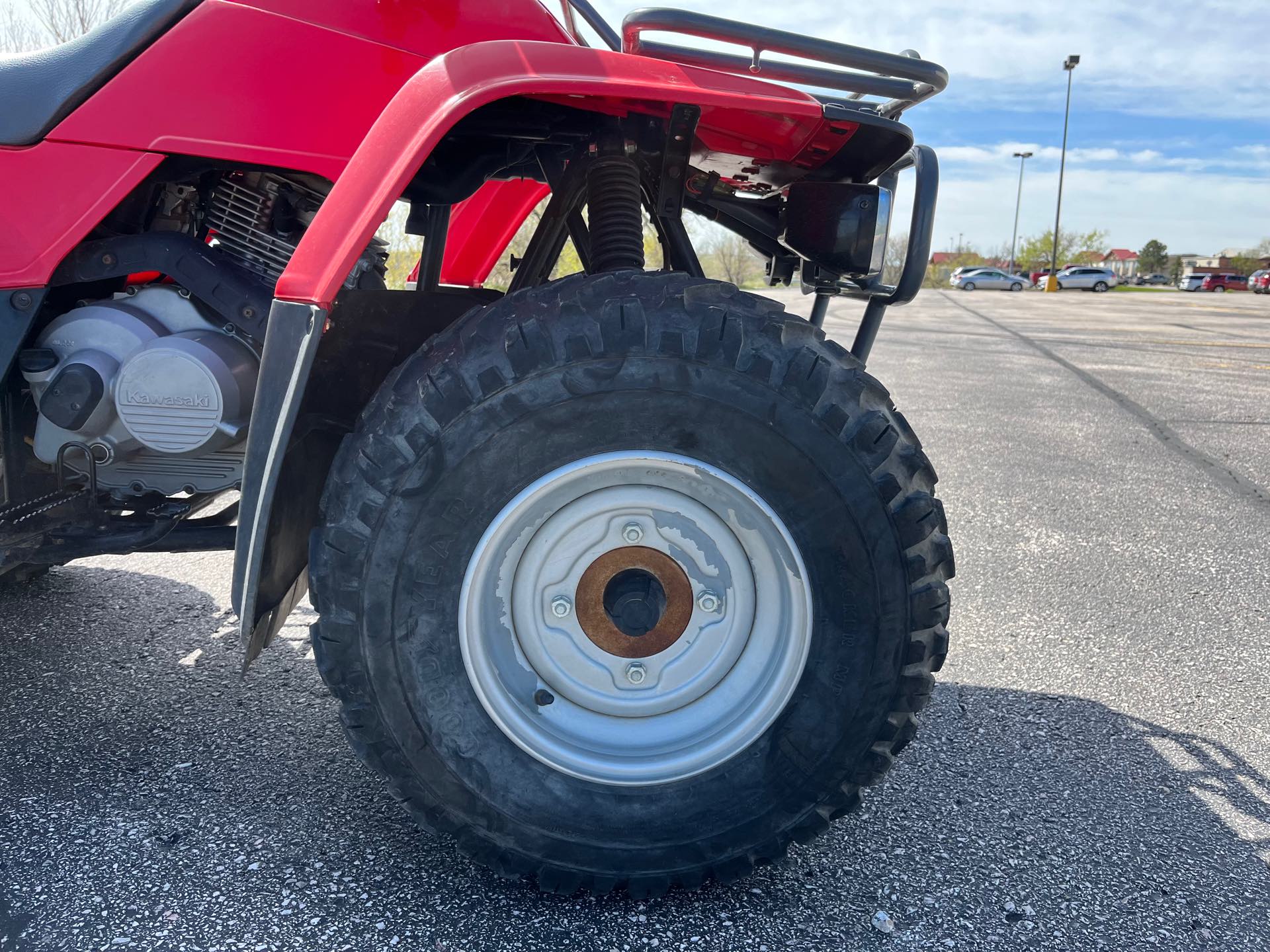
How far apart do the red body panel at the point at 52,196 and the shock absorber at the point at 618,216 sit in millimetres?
968

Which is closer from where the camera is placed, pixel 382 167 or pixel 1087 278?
pixel 382 167

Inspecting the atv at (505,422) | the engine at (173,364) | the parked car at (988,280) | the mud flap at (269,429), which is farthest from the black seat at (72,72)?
the parked car at (988,280)

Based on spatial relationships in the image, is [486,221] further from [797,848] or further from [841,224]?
[797,848]

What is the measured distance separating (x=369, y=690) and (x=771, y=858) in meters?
0.82

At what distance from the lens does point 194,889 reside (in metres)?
1.82

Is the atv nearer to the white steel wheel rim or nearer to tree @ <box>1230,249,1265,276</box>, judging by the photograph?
the white steel wheel rim

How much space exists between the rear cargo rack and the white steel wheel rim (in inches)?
34.6

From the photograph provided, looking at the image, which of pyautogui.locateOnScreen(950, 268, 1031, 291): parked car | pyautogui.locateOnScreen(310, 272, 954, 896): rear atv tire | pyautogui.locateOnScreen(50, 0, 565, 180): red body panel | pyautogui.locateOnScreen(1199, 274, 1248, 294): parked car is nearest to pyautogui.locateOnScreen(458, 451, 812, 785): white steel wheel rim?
pyautogui.locateOnScreen(310, 272, 954, 896): rear atv tire

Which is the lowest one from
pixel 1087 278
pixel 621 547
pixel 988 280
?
pixel 621 547

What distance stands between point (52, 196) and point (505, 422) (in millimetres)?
1186

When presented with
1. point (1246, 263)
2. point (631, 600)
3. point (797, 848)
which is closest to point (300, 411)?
point (631, 600)

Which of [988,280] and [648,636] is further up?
[988,280]

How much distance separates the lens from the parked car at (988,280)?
56875mm

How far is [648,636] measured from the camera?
188 centimetres
